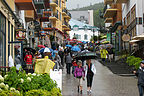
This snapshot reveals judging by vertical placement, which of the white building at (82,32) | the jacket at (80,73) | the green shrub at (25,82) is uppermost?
the white building at (82,32)

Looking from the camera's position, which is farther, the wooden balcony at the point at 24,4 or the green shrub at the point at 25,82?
the wooden balcony at the point at 24,4

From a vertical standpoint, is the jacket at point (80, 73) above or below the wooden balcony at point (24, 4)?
below

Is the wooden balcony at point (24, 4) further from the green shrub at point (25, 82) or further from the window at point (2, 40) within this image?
the green shrub at point (25, 82)

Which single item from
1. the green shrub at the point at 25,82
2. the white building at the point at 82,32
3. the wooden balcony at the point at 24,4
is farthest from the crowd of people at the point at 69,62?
the white building at the point at 82,32

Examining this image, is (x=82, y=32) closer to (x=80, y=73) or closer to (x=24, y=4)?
(x=24, y=4)

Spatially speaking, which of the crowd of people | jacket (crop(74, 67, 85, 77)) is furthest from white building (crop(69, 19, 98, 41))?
jacket (crop(74, 67, 85, 77))

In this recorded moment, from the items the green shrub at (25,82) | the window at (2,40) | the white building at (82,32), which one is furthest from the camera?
the white building at (82,32)

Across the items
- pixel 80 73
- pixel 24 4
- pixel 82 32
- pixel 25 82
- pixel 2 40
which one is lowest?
pixel 80 73

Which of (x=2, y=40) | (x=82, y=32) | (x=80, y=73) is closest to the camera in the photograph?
(x=80, y=73)

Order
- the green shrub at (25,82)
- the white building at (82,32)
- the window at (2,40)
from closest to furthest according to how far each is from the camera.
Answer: the green shrub at (25,82)
the window at (2,40)
the white building at (82,32)

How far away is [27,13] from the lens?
2972cm

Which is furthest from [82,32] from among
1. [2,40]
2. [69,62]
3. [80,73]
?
[80,73]

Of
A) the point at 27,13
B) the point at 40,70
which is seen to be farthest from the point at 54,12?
the point at 40,70

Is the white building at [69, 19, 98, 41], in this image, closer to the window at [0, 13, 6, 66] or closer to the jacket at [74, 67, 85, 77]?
the window at [0, 13, 6, 66]
